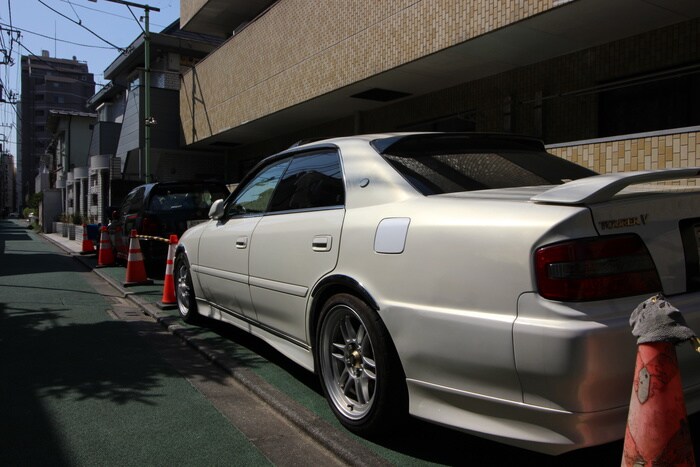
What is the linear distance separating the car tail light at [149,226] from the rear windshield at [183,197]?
0.83 ft

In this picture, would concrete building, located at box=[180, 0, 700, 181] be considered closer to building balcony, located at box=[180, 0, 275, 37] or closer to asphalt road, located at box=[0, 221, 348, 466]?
building balcony, located at box=[180, 0, 275, 37]

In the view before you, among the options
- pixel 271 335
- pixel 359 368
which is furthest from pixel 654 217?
pixel 271 335

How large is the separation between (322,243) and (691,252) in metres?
1.92

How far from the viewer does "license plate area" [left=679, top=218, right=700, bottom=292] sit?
7.93ft

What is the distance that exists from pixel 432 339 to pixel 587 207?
0.89 metres

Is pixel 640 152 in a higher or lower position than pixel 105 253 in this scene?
higher

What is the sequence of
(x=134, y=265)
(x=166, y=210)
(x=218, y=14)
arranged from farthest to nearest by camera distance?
(x=218, y=14) → (x=166, y=210) → (x=134, y=265)

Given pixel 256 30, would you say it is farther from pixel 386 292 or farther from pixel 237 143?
pixel 386 292

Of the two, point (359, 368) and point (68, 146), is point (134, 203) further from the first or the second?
point (68, 146)

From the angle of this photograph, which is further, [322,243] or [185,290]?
[185,290]

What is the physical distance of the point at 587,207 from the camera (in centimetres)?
226

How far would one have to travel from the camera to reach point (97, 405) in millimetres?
3760

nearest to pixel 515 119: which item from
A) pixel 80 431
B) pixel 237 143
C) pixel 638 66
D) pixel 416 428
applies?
pixel 638 66

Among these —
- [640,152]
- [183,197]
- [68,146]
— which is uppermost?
[68,146]
